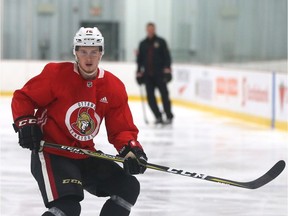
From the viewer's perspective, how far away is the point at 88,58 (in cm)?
350

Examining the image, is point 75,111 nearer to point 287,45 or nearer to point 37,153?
point 37,153

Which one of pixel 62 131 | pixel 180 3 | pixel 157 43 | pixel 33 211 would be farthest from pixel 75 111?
pixel 180 3

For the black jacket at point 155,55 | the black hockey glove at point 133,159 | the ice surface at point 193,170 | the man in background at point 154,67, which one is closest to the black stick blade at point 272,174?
the black hockey glove at point 133,159

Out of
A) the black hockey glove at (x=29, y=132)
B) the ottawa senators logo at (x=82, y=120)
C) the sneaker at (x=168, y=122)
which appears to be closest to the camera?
the black hockey glove at (x=29, y=132)

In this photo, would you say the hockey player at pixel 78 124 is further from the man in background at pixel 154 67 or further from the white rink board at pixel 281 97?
the man in background at pixel 154 67

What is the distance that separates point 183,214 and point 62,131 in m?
1.46

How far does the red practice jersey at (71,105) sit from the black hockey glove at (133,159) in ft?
0.12

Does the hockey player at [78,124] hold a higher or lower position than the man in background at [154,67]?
higher

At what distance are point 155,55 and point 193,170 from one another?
409cm

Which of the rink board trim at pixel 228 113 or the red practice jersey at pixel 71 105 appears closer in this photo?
the red practice jersey at pixel 71 105

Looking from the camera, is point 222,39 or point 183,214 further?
point 222,39

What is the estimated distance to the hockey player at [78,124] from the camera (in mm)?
3471

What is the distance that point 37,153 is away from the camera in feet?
11.6

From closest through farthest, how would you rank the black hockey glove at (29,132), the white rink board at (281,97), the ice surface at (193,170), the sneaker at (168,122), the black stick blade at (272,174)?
the black hockey glove at (29,132) → the black stick blade at (272,174) → the ice surface at (193,170) → the white rink board at (281,97) → the sneaker at (168,122)
